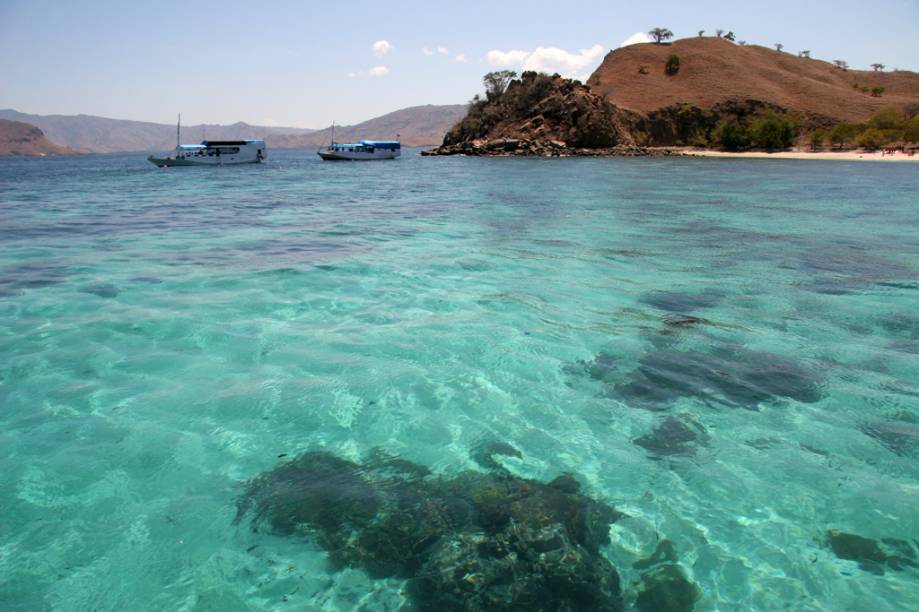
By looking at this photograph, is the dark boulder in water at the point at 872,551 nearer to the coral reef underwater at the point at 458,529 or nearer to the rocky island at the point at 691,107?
the coral reef underwater at the point at 458,529

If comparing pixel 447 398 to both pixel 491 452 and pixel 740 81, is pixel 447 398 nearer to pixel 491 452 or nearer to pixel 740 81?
pixel 491 452

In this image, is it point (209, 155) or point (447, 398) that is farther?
point (209, 155)

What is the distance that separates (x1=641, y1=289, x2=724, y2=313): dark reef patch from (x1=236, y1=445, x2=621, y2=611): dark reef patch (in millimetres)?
6059

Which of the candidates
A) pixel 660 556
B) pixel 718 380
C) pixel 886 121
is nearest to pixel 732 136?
pixel 886 121

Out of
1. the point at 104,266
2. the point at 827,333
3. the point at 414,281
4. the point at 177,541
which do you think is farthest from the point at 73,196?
the point at 827,333

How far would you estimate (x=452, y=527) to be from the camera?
4.46m

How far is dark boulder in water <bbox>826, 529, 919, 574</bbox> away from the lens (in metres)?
4.18

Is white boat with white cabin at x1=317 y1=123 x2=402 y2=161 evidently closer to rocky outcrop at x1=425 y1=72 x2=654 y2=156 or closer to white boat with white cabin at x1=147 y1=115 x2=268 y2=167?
white boat with white cabin at x1=147 y1=115 x2=268 y2=167

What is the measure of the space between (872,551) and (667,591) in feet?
6.15

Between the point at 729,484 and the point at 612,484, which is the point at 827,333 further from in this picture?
the point at 612,484

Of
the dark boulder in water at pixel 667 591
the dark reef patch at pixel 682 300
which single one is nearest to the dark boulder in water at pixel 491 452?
the dark boulder in water at pixel 667 591

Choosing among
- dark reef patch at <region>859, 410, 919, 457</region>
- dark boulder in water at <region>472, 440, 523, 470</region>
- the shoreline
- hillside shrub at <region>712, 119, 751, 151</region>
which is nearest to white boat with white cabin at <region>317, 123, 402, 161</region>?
the shoreline

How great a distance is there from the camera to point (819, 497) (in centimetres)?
497

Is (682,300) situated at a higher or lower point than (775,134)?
lower
